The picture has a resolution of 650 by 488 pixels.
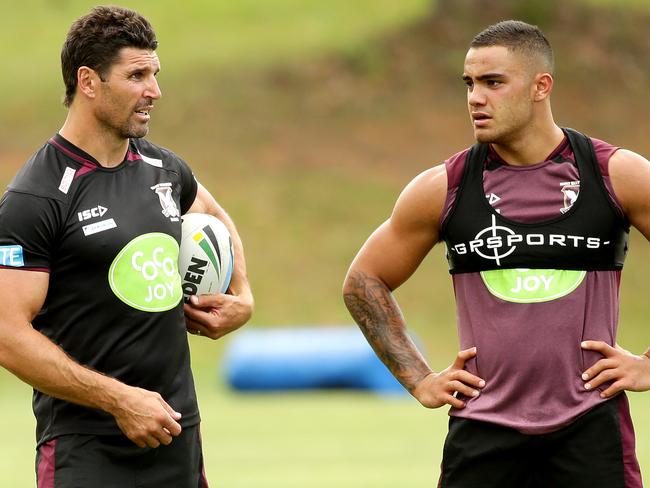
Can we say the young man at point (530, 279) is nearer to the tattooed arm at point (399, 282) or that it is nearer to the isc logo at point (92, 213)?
the tattooed arm at point (399, 282)

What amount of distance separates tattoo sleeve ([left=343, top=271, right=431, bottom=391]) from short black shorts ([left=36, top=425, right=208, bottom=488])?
962 millimetres

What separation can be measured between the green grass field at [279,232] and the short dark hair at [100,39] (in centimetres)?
621

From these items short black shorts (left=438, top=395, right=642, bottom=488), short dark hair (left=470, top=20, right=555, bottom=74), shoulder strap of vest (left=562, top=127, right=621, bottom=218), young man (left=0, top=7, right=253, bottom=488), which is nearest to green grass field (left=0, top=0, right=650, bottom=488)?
short black shorts (left=438, top=395, right=642, bottom=488)

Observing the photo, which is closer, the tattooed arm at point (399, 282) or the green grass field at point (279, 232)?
the tattooed arm at point (399, 282)

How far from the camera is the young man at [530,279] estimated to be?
533 centimetres

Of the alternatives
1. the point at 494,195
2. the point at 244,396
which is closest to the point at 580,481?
the point at 494,195

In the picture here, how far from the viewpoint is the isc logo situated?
535 cm

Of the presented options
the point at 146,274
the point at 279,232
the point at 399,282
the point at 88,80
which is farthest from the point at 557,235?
the point at 279,232

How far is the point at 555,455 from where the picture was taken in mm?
5359

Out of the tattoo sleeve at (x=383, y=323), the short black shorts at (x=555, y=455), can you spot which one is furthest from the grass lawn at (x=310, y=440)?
the short black shorts at (x=555, y=455)

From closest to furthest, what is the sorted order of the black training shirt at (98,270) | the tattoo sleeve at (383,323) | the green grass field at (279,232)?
the black training shirt at (98,270), the tattoo sleeve at (383,323), the green grass field at (279,232)

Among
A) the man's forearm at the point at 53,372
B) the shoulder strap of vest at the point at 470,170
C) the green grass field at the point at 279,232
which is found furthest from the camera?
the green grass field at the point at 279,232

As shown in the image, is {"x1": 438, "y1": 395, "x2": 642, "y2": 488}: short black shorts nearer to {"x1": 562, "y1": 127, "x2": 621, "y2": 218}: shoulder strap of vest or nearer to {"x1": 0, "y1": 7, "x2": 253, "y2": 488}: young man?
{"x1": 562, "y1": 127, "x2": 621, "y2": 218}: shoulder strap of vest

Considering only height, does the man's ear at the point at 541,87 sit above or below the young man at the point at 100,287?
above
